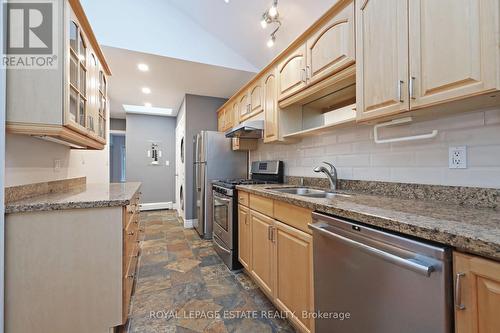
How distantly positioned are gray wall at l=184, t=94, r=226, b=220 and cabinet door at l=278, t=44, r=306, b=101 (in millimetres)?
2384

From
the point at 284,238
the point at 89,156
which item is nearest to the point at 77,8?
the point at 284,238

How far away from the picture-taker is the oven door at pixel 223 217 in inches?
96.1

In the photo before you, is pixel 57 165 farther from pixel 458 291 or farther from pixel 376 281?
pixel 458 291

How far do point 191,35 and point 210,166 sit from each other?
1.80 meters

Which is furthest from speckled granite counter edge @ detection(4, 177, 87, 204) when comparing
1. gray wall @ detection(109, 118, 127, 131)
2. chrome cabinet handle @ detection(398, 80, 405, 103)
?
gray wall @ detection(109, 118, 127, 131)

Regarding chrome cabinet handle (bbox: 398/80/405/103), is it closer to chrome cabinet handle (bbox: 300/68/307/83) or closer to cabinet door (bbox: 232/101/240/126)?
chrome cabinet handle (bbox: 300/68/307/83)

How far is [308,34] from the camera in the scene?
1800mm

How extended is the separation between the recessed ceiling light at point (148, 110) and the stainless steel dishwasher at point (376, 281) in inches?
202

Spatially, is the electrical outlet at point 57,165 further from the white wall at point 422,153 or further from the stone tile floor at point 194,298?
the white wall at point 422,153

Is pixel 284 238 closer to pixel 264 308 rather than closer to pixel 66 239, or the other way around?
pixel 264 308

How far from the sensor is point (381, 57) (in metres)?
1.23

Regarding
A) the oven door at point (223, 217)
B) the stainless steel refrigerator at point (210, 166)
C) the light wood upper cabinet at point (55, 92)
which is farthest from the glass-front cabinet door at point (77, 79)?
the stainless steel refrigerator at point (210, 166)

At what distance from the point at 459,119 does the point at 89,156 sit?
416 cm

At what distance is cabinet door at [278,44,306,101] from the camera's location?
73.4 inches
